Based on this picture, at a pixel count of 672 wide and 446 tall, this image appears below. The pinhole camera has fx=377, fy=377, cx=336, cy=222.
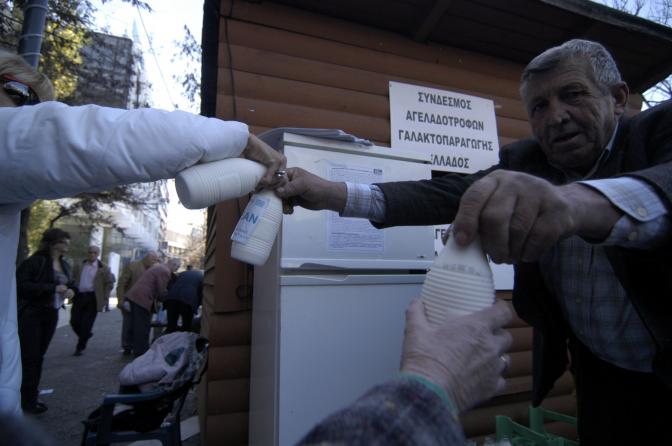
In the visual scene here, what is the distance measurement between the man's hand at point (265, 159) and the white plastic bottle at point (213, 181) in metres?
0.10

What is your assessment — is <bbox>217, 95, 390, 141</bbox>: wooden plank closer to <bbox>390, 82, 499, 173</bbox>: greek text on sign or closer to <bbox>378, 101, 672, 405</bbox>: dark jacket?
<bbox>390, 82, 499, 173</bbox>: greek text on sign

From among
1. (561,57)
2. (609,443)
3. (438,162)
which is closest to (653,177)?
(561,57)

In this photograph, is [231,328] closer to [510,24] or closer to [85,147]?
[85,147]

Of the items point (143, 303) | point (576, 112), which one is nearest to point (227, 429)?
point (576, 112)

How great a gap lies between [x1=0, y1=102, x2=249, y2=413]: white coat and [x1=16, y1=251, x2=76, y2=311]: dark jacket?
337 centimetres

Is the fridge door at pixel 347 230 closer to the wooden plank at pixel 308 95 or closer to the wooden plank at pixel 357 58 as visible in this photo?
the wooden plank at pixel 308 95

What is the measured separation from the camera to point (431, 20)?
300 cm

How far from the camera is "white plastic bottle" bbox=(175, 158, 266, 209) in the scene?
1.12 metres

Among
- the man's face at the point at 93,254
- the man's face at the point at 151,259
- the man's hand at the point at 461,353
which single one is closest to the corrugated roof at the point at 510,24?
Result: the man's hand at the point at 461,353

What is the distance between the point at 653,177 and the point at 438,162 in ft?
7.46

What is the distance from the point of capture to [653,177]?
0.84 m

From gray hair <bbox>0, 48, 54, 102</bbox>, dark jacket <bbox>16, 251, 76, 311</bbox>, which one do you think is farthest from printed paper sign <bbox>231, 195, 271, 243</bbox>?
dark jacket <bbox>16, 251, 76, 311</bbox>

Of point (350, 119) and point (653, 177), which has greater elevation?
point (350, 119)

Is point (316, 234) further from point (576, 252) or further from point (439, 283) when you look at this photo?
point (439, 283)
